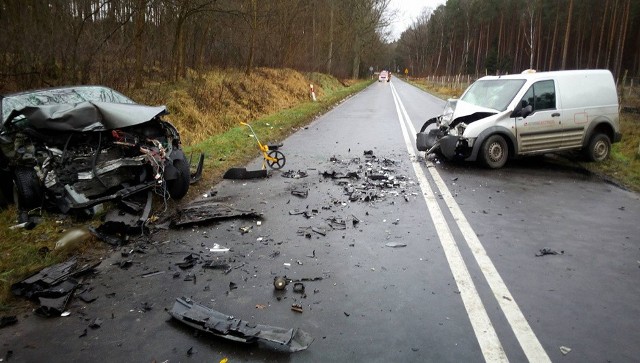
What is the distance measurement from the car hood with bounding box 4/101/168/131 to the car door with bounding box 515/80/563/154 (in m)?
7.36

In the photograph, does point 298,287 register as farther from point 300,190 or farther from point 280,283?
point 300,190

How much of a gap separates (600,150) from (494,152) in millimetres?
2657

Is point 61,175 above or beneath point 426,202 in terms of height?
above

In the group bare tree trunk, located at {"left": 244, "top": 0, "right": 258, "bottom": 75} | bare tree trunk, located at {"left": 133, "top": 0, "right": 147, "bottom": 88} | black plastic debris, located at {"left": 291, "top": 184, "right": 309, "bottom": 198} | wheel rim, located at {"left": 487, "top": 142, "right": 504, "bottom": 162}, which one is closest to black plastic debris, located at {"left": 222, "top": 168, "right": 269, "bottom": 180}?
black plastic debris, located at {"left": 291, "top": 184, "right": 309, "bottom": 198}

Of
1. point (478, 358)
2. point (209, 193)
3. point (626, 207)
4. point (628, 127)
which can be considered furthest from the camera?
point (628, 127)

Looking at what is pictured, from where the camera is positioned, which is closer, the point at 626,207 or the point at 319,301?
the point at 319,301

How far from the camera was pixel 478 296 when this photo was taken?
3705mm

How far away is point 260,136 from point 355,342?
33.9ft

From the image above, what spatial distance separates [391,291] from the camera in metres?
3.81

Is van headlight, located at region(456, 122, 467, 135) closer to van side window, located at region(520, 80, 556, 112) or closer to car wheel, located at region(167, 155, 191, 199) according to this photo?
van side window, located at region(520, 80, 556, 112)

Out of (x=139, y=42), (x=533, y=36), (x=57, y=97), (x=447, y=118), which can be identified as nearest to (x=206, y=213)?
(x=57, y=97)

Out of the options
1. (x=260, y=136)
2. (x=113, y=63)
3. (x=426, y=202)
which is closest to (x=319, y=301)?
(x=426, y=202)

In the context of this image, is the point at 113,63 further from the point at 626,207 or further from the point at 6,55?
the point at 626,207

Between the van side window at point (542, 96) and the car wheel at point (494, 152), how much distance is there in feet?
3.27
